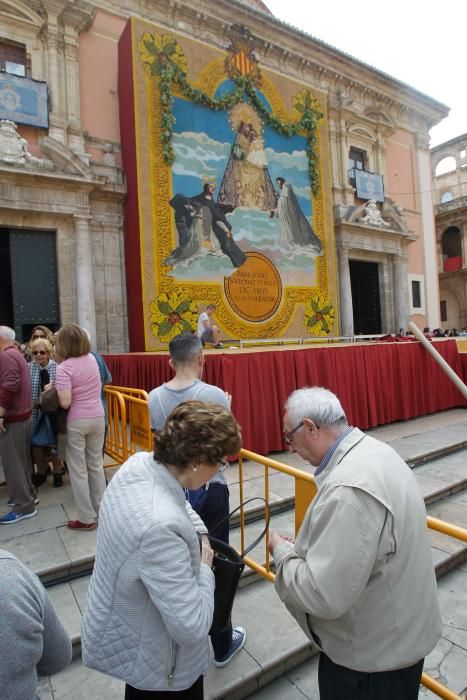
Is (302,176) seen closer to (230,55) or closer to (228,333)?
(230,55)

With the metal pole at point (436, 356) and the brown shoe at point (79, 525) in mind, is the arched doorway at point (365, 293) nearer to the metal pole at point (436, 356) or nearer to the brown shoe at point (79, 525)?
the metal pole at point (436, 356)

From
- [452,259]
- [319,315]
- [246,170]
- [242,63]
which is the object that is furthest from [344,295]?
[452,259]

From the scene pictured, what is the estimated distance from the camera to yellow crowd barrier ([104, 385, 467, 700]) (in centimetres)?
175

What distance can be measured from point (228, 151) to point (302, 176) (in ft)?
9.62

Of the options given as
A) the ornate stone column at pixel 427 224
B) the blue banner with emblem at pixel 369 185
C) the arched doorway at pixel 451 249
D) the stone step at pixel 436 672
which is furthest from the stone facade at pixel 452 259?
the stone step at pixel 436 672

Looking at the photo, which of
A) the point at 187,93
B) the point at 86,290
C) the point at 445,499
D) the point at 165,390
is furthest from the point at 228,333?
the point at 165,390

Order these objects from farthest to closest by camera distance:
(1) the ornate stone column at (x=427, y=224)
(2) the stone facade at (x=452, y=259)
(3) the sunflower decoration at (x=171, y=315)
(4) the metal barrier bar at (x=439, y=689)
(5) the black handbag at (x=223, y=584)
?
(2) the stone facade at (x=452, y=259) < (1) the ornate stone column at (x=427, y=224) < (3) the sunflower decoration at (x=171, y=315) < (4) the metal barrier bar at (x=439, y=689) < (5) the black handbag at (x=223, y=584)

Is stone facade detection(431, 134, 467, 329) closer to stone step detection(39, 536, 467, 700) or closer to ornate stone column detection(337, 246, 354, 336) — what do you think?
ornate stone column detection(337, 246, 354, 336)

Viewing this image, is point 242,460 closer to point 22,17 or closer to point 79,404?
point 79,404

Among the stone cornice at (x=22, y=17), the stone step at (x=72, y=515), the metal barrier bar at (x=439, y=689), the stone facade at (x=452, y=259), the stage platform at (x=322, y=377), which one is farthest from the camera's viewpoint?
the stone facade at (x=452, y=259)

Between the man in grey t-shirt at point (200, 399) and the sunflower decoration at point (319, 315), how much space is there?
11356 millimetres

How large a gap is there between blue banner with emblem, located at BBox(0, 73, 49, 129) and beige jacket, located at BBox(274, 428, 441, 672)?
469 inches

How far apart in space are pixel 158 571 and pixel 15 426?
303cm

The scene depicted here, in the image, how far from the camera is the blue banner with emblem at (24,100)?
9.77 meters
